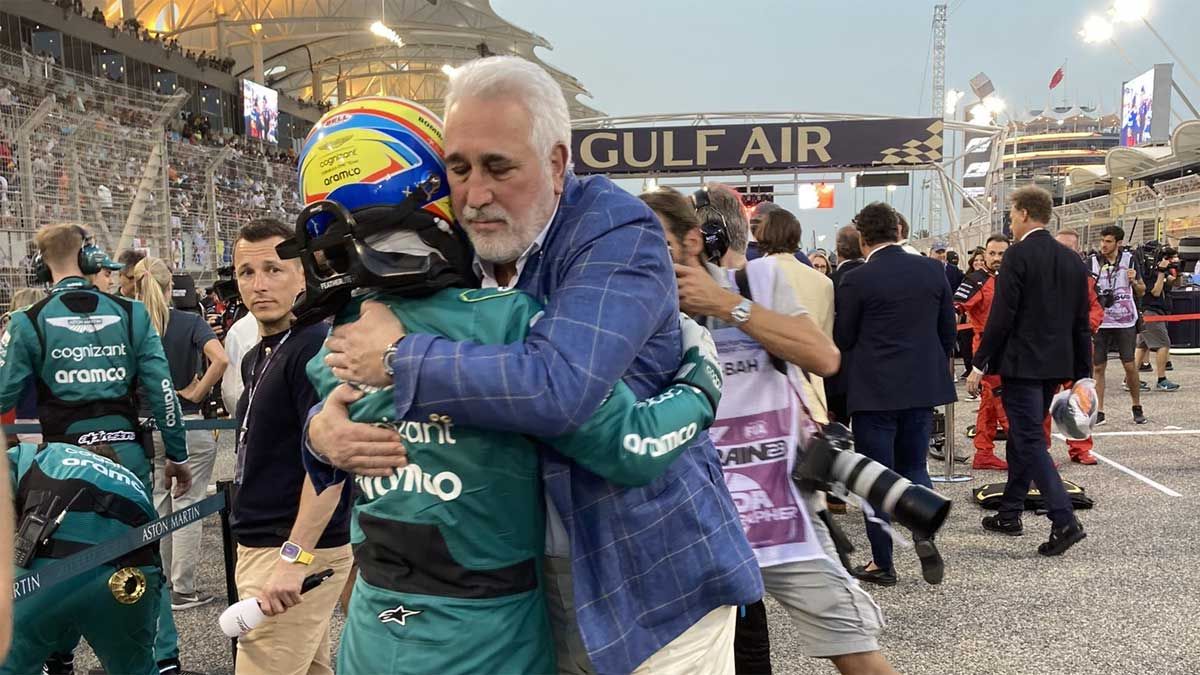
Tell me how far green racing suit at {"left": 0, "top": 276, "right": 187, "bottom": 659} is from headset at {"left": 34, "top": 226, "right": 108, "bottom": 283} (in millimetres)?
63

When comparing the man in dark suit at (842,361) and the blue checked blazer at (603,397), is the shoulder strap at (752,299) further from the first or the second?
the man in dark suit at (842,361)

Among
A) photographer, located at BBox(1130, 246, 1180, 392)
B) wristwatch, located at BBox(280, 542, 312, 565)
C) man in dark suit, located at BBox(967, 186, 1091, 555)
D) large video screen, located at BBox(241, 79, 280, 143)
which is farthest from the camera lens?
large video screen, located at BBox(241, 79, 280, 143)

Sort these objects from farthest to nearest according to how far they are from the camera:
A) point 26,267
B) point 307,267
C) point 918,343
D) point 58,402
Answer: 1. point 26,267
2. point 918,343
3. point 58,402
4. point 307,267

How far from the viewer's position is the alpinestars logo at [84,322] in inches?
147

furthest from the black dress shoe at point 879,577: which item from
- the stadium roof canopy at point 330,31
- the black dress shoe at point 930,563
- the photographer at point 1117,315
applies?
the stadium roof canopy at point 330,31

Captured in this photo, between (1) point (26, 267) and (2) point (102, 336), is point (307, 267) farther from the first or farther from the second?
(1) point (26, 267)

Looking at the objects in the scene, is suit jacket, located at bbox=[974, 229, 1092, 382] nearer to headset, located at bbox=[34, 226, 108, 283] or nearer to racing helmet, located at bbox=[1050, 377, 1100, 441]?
racing helmet, located at bbox=[1050, 377, 1100, 441]

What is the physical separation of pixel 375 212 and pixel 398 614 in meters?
0.64

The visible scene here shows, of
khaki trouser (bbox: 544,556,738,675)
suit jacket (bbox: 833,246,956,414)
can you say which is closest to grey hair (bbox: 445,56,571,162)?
khaki trouser (bbox: 544,556,738,675)

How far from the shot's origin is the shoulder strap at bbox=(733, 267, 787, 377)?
106 inches

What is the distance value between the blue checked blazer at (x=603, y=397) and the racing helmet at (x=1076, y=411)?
12.8 ft

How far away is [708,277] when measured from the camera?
2.59m

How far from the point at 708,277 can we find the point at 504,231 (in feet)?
4.20

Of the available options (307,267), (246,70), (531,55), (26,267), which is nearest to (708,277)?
(307,267)
